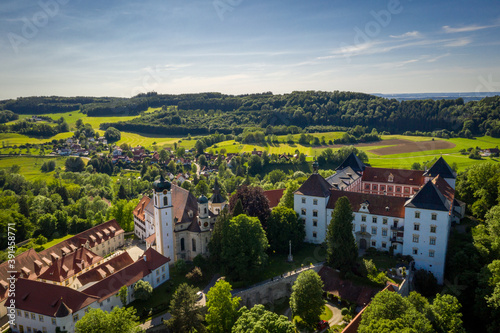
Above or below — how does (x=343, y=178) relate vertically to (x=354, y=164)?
below

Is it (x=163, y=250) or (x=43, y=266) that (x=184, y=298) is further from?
(x=43, y=266)

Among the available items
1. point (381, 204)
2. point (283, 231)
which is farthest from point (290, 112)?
point (283, 231)

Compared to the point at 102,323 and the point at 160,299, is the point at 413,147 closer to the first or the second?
the point at 160,299

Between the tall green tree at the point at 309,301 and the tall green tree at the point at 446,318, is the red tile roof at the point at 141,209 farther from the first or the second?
the tall green tree at the point at 446,318

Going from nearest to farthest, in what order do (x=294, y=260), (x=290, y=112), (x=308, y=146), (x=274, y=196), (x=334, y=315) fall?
(x=334, y=315) < (x=294, y=260) < (x=274, y=196) < (x=308, y=146) < (x=290, y=112)

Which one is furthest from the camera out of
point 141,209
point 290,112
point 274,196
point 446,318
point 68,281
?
point 290,112

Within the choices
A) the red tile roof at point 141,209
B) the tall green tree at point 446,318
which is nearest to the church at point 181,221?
the red tile roof at point 141,209

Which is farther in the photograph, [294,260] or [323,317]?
[294,260]
